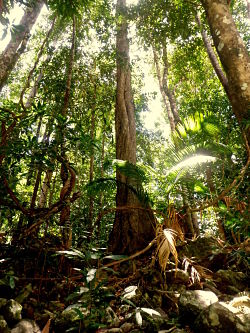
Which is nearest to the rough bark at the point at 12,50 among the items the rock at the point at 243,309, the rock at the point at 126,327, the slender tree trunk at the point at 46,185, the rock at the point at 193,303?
the slender tree trunk at the point at 46,185

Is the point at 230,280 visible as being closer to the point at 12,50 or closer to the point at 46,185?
the point at 46,185

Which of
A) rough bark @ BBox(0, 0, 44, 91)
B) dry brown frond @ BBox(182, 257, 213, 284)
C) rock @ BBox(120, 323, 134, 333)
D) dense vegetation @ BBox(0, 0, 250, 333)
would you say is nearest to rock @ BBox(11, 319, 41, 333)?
dense vegetation @ BBox(0, 0, 250, 333)

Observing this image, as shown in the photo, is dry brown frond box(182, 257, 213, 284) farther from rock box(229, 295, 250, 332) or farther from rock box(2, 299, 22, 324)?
rock box(2, 299, 22, 324)

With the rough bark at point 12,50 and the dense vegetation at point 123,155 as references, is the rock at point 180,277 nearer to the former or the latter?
the dense vegetation at point 123,155

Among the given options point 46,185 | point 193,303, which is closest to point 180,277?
point 193,303

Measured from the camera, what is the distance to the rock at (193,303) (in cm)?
202

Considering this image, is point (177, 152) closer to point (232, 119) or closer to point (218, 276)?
point (218, 276)

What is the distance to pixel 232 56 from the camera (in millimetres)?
2850

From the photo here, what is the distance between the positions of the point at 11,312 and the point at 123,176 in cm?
266

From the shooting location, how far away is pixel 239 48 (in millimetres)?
2857

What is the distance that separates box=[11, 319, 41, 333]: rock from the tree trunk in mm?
1532

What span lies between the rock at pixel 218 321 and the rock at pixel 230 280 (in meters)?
1.21

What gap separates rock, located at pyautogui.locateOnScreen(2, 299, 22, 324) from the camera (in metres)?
2.01

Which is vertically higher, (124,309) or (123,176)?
(123,176)
